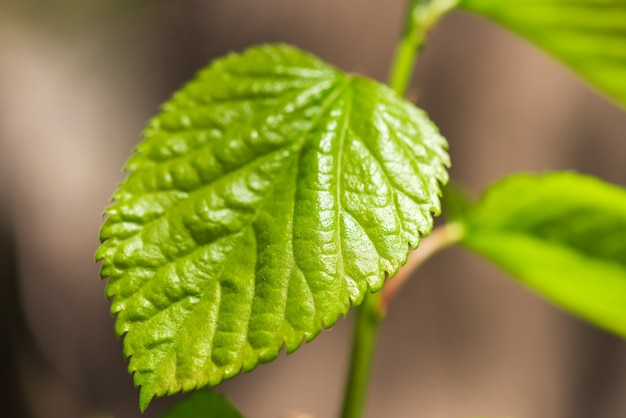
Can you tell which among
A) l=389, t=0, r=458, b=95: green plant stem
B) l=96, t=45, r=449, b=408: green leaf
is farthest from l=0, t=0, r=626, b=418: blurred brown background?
l=96, t=45, r=449, b=408: green leaf

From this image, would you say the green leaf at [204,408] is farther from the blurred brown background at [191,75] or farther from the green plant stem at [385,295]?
the blurred brown background at [191,75]

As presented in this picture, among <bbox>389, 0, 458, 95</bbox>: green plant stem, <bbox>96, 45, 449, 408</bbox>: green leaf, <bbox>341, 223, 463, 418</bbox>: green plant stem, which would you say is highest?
<bbox>389, 0, 458, 95</bbox>: green plant stem

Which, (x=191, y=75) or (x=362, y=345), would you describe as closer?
(x=362, y=345)

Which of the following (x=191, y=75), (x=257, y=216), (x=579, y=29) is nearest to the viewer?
(x=257, y=216)

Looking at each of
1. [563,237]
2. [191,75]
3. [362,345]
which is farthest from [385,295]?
[191,75]

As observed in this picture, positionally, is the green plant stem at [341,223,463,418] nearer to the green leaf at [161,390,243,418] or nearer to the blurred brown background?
the green leaf at [161,390,243,418]

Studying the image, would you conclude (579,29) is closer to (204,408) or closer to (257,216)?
(257,216)
